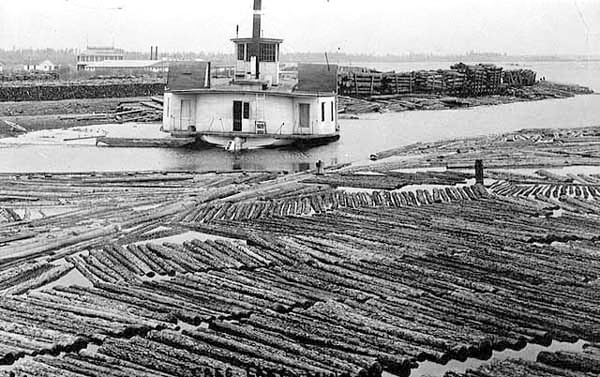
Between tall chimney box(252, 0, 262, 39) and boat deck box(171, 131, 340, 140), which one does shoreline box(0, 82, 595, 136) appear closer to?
boat deck box(171, 131, 340, 140)

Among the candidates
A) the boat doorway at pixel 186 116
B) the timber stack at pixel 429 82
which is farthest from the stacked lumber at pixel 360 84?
the boat doorway at pixel 186 116

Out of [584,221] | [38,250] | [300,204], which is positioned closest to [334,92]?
[300,204]

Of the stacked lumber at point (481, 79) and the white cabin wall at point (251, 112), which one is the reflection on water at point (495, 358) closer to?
the white cabin wall at point (251, 112)

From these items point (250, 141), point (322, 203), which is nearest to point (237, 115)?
point (250, 141)

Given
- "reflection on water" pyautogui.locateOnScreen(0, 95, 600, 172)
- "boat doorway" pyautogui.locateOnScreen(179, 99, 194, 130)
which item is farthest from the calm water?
"boat doorway" pyautogui.locateOnScreen(179, 99, 194, 130)

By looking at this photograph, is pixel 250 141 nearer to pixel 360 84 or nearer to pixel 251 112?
pixel 251 112

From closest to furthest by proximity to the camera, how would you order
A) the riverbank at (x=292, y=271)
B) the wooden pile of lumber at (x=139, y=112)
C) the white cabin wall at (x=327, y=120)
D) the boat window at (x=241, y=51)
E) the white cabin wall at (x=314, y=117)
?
1. the riverbank at (x=292, y=271)
2. the white cabin wall at (x=314, y=117)
3. the white cabin wall at (x=327, y=120)
4. the boat window at (x=241, y=51)
5. the wooden pile of lumber at (x=139, y=112)
